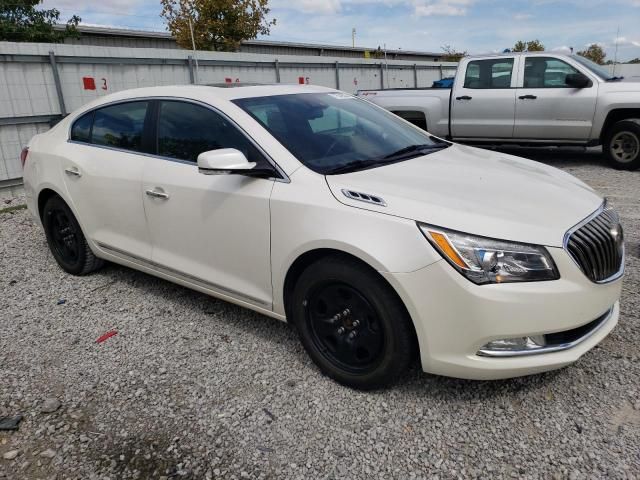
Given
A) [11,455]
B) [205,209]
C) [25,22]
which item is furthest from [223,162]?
[25,22]

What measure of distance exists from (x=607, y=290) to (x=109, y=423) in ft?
8.34

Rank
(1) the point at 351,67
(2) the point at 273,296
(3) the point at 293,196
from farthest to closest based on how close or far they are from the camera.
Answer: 1. (1) the point at 351,67
2. (2) the point at 273,296
3. (3) the point at 293,196

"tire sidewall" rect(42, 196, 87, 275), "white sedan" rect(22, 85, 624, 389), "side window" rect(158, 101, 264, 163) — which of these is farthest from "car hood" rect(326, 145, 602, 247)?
"tire sidewall" rect(42, 196, 87, 275)

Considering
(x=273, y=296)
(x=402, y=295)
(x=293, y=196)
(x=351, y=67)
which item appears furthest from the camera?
(x=351, y=67)

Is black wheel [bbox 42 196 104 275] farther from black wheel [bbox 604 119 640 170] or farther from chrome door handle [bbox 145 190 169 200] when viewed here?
black wheel [bbox 604 119 640 170]

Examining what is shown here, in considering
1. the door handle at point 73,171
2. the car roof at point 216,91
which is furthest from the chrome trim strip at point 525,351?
the door handle at point 73,171

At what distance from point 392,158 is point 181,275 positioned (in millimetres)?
1582

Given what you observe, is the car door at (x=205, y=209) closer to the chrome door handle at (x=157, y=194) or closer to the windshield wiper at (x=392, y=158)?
the chrome door handle at (x=157, y=194)

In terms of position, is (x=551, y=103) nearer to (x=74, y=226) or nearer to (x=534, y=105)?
(x=534, y=105)

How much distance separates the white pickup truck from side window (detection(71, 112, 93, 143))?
20.5ft

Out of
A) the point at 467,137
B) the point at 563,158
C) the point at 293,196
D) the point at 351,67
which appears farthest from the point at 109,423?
the point at 351,67

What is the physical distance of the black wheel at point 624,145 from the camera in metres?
7.77

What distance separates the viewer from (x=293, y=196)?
109 inches

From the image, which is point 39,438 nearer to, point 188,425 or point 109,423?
point 109,423
